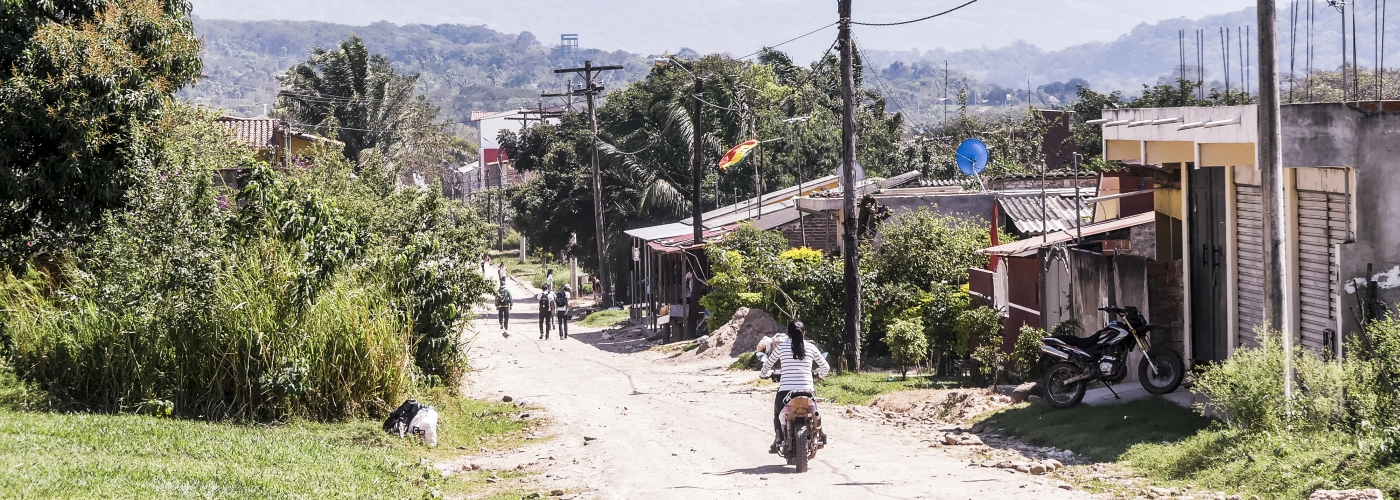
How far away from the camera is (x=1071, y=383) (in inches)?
566

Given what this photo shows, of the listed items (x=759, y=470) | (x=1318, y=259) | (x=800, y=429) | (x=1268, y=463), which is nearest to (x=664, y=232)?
(x=759, y=470)

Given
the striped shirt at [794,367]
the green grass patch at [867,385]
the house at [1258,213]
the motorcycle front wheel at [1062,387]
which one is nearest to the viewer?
the house at [1258,213]

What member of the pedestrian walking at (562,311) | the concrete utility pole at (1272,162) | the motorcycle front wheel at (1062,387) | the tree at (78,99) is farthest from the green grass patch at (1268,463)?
the pedestrian walking at (562,311)

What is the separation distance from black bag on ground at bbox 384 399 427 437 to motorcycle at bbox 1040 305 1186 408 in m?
7.62

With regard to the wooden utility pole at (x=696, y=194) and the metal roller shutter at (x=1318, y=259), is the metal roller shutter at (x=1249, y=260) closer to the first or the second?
the metal roller shutter at (x=1318, y=259)

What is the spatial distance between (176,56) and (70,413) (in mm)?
4220

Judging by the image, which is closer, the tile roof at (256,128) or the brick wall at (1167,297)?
the brick wall at (1167,297)

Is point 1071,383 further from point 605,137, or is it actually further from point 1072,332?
point 605,137

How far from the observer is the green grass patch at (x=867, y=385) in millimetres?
18328

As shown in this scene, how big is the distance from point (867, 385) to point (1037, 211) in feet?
33.3

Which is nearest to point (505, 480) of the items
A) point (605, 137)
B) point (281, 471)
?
point (281, 471)

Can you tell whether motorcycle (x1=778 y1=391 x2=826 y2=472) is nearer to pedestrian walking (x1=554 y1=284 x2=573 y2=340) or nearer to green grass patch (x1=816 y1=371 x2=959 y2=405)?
green grass patch (x1=816 y1=371 x2=959 y2=405)

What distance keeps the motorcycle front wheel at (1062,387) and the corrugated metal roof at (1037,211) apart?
11.7 metres

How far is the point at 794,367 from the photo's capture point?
11820mm
